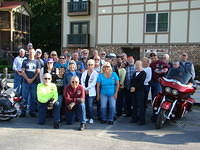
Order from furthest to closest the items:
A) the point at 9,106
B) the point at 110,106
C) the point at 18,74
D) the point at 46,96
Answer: the point at 18,74 < the point at 110,106 < the point at 9,106 < the point at 46,96

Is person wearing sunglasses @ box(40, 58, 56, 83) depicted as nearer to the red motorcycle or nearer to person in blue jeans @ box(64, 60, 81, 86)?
person in blue jeans @ box(64, 60, 81, 86)

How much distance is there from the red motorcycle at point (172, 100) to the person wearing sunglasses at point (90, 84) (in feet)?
5.83

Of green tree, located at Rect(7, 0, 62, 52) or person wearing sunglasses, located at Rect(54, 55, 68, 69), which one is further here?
→ green tree, located at Rect(7, 0, 62, 52)

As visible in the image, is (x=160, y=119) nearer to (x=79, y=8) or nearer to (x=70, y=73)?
(x=70, y=73)

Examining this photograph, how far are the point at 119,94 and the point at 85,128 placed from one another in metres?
1.80

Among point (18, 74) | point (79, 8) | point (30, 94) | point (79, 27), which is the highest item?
point (79, 8)

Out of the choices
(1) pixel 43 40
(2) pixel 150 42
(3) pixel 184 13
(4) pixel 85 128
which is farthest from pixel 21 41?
(4) pixel 85 128

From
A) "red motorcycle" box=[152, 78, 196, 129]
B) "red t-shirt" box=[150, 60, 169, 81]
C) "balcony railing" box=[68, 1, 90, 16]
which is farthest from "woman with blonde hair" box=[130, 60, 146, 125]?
"balcony railing" box=[68, 1, 90, 16]

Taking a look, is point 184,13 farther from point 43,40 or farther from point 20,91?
point 43,40

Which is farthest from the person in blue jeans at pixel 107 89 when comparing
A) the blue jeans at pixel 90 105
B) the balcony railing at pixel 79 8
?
the balcony railing at pixel 79 8

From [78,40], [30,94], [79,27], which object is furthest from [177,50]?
[30,94]

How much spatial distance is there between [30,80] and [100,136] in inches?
121

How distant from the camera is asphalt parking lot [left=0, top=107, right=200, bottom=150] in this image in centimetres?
576

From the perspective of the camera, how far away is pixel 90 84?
7.89 meters
